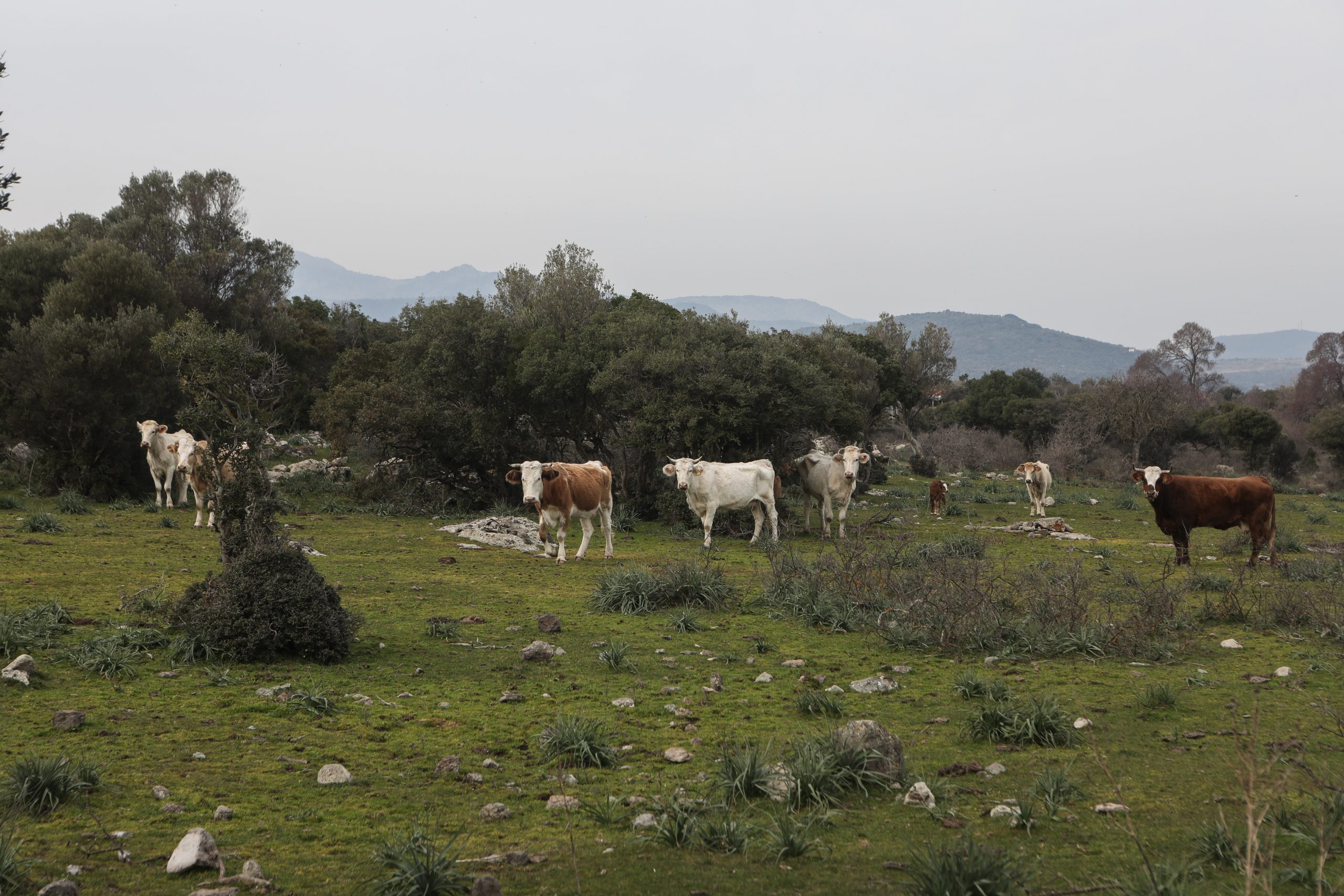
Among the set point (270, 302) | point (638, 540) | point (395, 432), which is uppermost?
point (270, 302)

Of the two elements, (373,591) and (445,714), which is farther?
(373,591)

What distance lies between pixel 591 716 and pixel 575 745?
1086 mm

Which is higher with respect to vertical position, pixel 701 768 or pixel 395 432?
pixel 395 432

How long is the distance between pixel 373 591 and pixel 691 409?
36.0ft

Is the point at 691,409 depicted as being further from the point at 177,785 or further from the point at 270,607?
the point at 177,785

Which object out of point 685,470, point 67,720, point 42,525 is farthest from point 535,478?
point 67,720

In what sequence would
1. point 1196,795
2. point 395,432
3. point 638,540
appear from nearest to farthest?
point 1196,795 < point 638,540 < point 395,432

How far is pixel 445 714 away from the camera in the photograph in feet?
23.5

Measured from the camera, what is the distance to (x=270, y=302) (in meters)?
39.3

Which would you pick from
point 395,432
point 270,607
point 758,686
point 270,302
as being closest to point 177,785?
point 270,607

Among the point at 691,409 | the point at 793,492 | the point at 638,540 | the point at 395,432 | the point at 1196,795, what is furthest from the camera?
the point at 793,492

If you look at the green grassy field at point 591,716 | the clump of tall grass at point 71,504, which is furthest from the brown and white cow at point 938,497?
the clump of tall grass at point 71,504

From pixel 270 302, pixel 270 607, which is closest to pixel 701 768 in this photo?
pixel 270 607

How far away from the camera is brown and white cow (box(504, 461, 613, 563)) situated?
1669 centimetres
